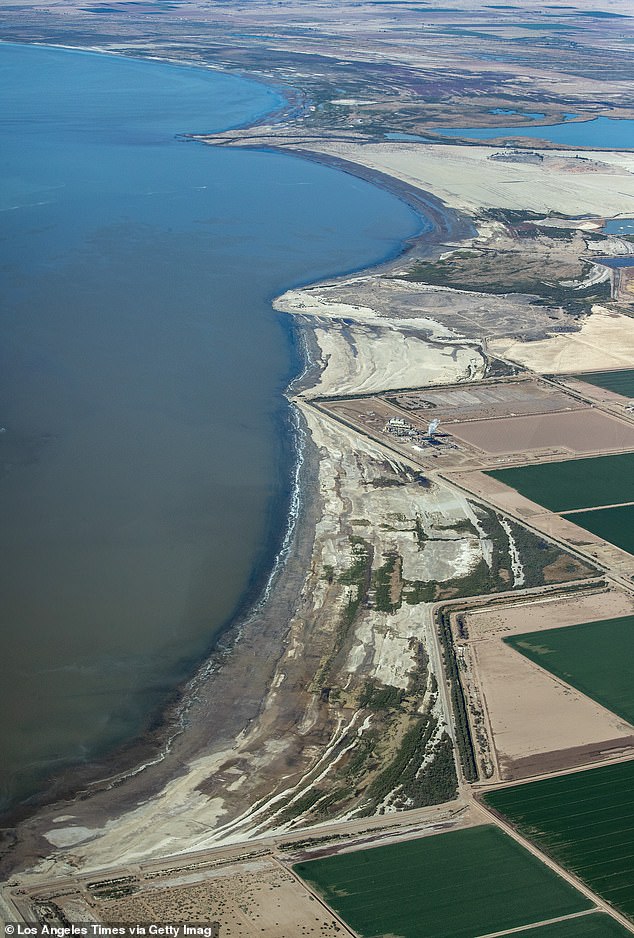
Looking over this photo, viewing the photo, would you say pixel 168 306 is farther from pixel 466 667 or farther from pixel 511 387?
pixel 466 667

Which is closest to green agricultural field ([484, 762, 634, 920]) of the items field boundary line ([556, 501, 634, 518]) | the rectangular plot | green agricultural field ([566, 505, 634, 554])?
green agricultural field ([566, 505, 634, 554])

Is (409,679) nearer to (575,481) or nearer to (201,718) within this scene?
(201,718)

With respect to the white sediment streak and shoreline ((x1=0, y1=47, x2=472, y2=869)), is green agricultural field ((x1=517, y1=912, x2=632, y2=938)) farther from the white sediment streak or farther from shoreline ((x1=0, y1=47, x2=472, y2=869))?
the white sediment streak

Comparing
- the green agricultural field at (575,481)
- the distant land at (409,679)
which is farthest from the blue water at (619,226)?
the green agricultural field at (575,481)

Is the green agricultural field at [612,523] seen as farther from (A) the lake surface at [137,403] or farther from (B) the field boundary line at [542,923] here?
(B) the field boundary line at [542,923]

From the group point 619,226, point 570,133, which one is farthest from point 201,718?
point 570,133
